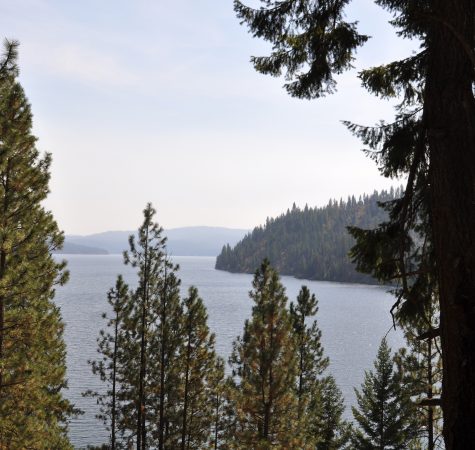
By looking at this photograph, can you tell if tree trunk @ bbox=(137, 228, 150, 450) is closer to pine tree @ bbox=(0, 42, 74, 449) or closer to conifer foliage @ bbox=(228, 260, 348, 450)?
conifer foliage @ bbox=(228, 260, 348, 450)

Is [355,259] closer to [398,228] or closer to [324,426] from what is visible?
[398,228]

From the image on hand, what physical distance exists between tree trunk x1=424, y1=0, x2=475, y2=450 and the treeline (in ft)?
51.8

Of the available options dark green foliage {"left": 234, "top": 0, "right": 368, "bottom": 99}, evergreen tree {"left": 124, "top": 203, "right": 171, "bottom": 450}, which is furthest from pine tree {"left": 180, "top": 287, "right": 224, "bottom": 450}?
dark green foliage {"left": 234, "top": 0, "right": 368, "bottom": 99}

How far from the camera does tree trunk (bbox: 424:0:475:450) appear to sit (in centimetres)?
340

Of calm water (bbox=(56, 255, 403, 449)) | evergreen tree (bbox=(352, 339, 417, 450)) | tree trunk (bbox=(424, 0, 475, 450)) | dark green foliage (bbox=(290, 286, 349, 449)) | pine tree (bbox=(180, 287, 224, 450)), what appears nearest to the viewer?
tree trunk (bbox=(424, 0, 475, 450))

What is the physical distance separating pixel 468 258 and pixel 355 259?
2.49 meters

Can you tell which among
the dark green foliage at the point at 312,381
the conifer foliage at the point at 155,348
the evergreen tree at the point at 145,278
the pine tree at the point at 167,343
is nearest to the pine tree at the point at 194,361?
the conifer foliage at the point at 155,348

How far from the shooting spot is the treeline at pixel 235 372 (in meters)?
20.7

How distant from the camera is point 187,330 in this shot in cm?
2573

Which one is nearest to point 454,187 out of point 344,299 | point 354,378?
point 354,378

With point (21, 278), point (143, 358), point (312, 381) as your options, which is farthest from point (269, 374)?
point (21, 278)

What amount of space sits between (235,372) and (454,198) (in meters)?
24.1

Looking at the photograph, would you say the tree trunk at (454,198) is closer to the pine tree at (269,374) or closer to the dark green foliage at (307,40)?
the dark green foliage at (307,40)

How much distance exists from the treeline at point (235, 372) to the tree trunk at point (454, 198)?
15.8 meters
